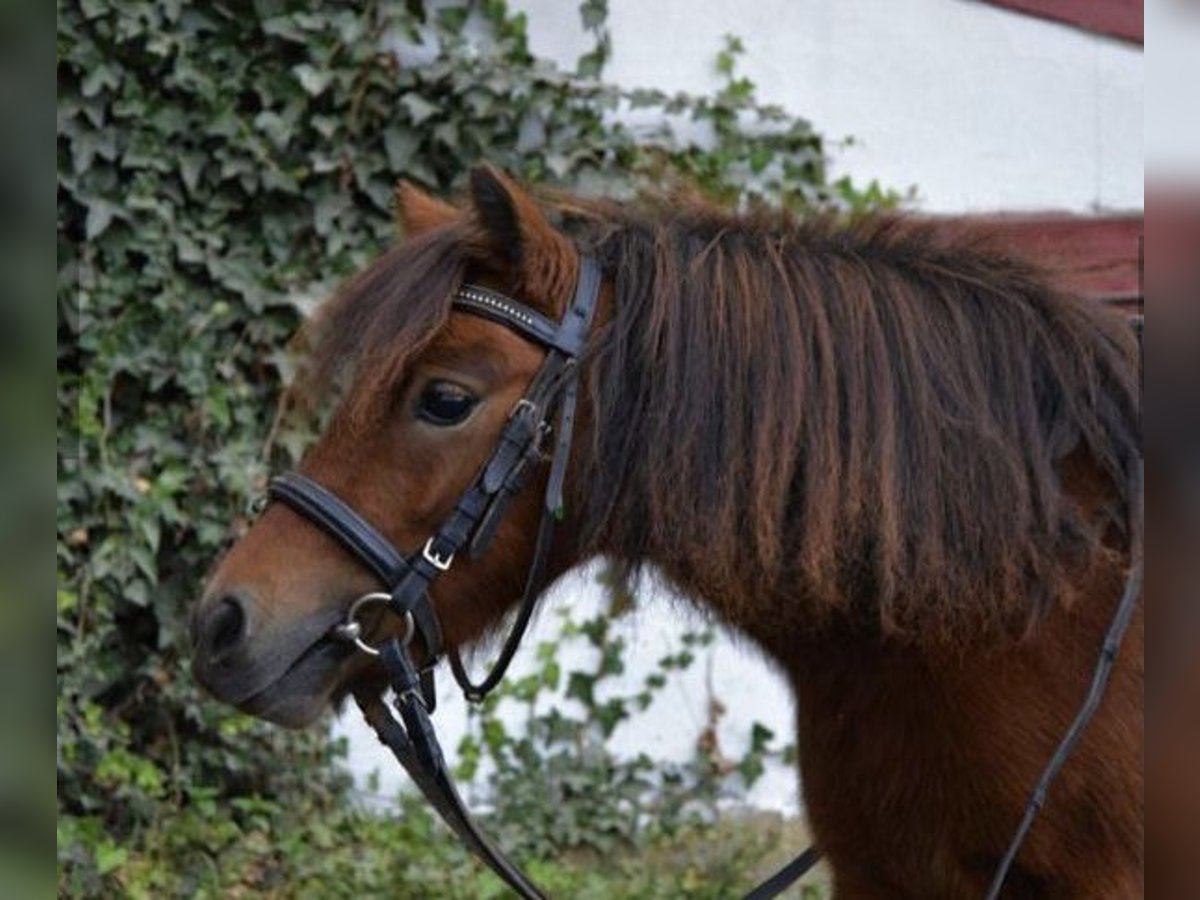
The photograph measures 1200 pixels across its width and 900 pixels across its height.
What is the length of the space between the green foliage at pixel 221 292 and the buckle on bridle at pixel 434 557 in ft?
8.61

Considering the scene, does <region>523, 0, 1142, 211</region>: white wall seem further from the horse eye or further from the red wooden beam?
the horse eye

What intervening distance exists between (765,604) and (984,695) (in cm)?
33

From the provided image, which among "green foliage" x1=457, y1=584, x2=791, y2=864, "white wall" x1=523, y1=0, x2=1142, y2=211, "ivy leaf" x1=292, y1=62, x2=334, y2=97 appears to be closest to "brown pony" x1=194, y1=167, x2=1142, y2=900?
"ivy leaf" x1=292, y1=62, x2=334, y2=97

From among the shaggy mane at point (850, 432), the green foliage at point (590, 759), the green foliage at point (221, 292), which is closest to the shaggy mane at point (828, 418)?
the shaggy mane at point (850, 432)

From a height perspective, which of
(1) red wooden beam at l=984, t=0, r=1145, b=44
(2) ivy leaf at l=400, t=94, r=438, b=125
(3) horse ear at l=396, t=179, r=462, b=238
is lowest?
(3) horse ear at l=396, t=179, r=462, b=238

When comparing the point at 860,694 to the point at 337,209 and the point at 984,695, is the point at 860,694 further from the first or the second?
the point at 337,209

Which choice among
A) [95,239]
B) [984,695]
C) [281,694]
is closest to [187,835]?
[95,239]

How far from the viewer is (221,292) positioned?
17.1 ft

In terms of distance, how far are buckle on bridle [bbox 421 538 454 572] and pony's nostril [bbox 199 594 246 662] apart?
250 millimetres

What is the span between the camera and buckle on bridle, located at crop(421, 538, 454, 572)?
7.97 feet

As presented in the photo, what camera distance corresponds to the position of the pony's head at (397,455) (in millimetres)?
2391

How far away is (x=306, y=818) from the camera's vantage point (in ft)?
17.1

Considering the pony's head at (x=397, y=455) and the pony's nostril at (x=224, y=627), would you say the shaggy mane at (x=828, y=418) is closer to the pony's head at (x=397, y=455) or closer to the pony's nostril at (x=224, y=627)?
the pony's head at (x=397, y=455)

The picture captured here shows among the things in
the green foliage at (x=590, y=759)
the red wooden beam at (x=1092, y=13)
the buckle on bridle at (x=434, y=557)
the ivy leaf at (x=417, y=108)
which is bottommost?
the green foliage at (x=590, y=759)
